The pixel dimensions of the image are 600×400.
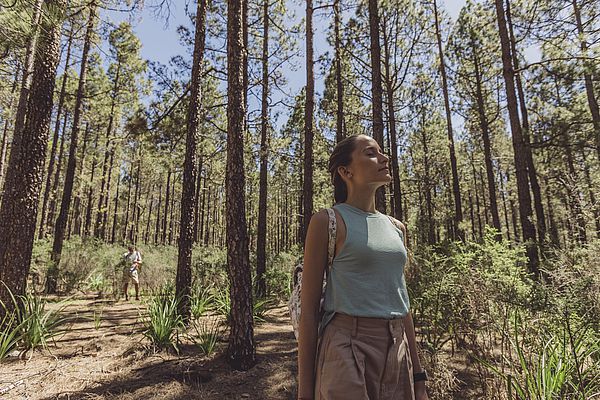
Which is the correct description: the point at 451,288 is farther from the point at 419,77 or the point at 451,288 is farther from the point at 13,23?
the point at 419,77

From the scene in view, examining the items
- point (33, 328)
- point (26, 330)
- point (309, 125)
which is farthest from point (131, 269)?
point (309, 125)

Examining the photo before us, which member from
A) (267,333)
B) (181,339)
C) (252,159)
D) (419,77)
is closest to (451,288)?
(267,333)

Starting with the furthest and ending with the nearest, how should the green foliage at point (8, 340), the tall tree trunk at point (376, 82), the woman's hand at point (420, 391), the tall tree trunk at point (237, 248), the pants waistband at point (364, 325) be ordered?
the tall tree trunk at point (376, 82) → the tall tree trunk at point (237, 248) → the green foliage at point (8, 340) → the woman's hand at point (420, 391) → the pants waistband at point (364, 325)

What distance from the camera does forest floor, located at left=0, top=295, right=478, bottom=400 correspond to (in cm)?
393

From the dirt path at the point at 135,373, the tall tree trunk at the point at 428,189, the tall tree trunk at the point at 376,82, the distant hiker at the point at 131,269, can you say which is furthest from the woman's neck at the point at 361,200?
the tall tree trunk at the point at 428,189

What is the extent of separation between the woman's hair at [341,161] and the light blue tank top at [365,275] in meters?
0.18

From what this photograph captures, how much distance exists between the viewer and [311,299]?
137 centimetres

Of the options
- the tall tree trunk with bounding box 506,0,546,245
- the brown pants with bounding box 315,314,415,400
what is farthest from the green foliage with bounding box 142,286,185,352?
the tall tree trunk with bounding box 506,0,546,245

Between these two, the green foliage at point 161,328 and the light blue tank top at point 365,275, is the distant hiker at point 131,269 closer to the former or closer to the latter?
the green foliage at point 161,328

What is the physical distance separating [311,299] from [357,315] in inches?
8.0

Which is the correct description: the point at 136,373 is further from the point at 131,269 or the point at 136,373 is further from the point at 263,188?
the point at 263,188

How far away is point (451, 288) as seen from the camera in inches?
190

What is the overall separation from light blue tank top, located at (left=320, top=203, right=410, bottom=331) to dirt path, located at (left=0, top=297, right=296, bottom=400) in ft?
11.0

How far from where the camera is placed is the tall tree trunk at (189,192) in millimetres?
6820
